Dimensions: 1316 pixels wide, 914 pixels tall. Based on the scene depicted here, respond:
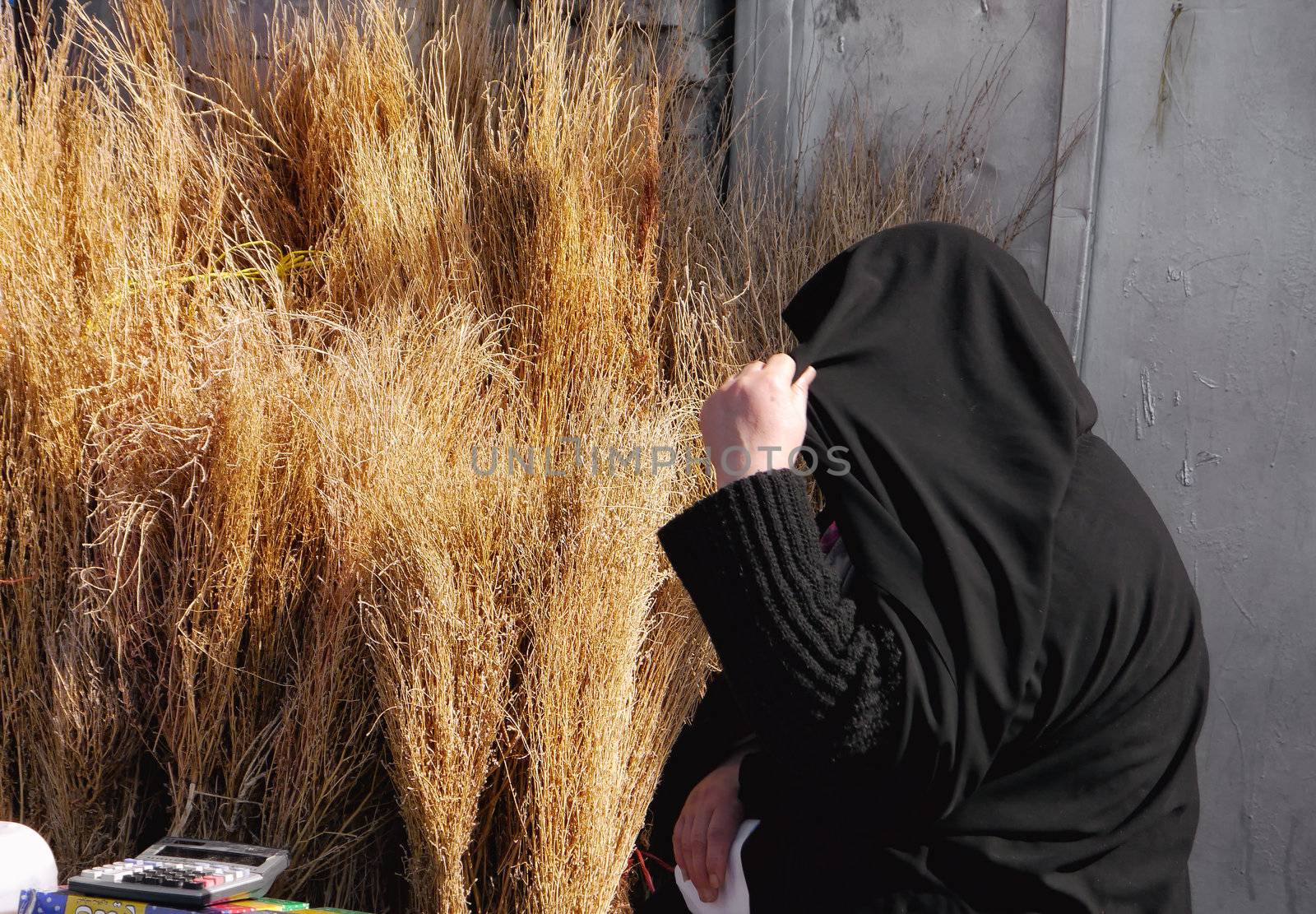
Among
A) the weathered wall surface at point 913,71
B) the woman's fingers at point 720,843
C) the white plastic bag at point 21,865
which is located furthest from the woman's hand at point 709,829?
the weathered wall surface at point 913,71

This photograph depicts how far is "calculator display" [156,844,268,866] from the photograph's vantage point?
5.21ft

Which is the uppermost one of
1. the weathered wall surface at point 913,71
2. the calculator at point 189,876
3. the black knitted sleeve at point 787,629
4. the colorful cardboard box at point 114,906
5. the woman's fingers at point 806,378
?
the weathered wall surface at point 913,71

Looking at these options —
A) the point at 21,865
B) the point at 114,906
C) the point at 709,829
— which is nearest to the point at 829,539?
the point at 709,829

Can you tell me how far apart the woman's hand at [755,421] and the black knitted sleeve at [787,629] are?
2cm

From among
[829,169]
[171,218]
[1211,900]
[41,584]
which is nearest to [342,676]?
[41,584]

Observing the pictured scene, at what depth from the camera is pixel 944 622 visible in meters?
1.06

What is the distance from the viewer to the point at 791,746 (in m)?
1.05

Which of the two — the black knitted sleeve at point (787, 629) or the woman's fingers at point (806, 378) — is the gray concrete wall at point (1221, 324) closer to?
the woman's fingers at point (806, 378)

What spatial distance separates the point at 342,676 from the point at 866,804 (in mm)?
1182

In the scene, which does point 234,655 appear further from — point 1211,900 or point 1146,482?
point 1211,900

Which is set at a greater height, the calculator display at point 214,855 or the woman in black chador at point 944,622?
the woman in black chador at point 944,622

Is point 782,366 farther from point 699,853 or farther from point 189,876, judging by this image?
point 189,876

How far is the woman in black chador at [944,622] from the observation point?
104 centimetres

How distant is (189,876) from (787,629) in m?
0.92
